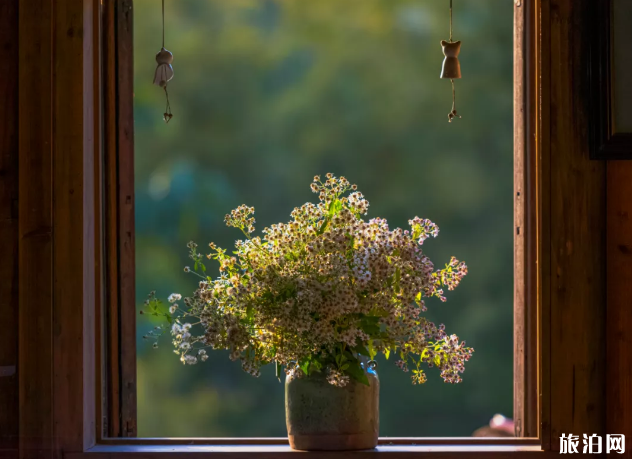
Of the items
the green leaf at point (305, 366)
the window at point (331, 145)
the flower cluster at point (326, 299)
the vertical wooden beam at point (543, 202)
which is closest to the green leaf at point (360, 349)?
the flower cluster at point (326, 299)

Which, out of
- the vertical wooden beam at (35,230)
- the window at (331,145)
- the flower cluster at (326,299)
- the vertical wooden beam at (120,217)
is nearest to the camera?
the flower cluster at (326,299)

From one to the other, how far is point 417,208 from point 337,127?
0.56 meters

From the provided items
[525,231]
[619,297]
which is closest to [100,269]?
[525,231]

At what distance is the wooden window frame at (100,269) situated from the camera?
1.47m

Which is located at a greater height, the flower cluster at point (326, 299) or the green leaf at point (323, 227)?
the green leaf at point (323, 227)

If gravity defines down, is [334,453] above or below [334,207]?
below

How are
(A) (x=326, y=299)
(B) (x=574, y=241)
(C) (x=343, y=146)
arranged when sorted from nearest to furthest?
(A) (x=326, y=299), (B) (x=574, y=241), (C) (x=343, y=146)

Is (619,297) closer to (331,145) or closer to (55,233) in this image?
(55,233)

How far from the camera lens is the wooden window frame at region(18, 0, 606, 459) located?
1.47 meters

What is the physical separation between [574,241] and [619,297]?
0.50 ft

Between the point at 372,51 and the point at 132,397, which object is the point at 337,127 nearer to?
the point at 372,51

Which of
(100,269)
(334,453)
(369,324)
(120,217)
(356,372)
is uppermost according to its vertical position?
(120,217)

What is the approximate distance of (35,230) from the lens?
1519 mm

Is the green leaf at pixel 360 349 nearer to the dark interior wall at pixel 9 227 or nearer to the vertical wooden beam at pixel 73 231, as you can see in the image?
the vertical wooden beam at pixel 73 231
